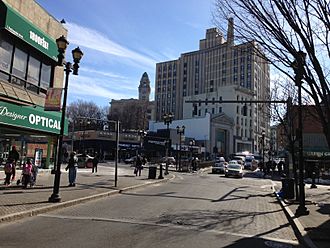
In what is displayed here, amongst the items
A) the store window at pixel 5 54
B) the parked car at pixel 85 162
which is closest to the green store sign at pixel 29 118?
the store window at pixel 5 54

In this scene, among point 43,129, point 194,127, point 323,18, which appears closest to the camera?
point 323,18

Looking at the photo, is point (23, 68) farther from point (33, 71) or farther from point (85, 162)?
point (85, 162)

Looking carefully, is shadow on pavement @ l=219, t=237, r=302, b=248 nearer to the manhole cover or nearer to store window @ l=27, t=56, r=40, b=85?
the manhole cover

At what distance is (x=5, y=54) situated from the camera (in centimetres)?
1862

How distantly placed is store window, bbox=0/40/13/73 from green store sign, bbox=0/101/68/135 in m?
2.10

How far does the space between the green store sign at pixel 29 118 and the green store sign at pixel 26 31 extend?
3297 millimetres

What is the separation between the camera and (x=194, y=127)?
107250 mm

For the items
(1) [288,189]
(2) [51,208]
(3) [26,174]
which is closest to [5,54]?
(3) [26,174]

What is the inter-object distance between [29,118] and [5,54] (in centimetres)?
320

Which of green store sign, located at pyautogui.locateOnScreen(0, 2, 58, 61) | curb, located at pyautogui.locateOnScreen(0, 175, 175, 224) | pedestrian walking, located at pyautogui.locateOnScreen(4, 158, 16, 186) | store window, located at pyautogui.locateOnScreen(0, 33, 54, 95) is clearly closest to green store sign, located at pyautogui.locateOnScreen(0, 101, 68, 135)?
store window, located at pyautogui.locateOnScreen(0, 33, 54, 95)

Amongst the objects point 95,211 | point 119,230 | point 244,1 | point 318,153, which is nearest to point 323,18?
point 244,1

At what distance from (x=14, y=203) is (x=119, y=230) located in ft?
15.5

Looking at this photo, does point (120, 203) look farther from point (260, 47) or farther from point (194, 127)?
→ point (194, 127)

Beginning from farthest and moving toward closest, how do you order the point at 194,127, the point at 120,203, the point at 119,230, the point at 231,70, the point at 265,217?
the point at 231,70 < the point at 194,127 < the point at 120,203 < the point at 265,217 < the point at 119,230
